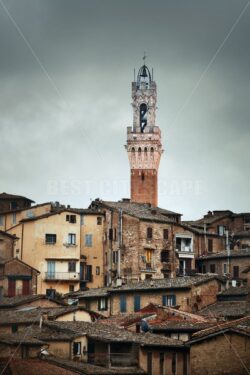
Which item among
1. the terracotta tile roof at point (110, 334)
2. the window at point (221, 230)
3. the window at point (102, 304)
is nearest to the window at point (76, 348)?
the terracotta tile roof at point (110, 334)

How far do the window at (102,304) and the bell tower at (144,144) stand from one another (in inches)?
2095

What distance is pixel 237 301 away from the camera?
249ft

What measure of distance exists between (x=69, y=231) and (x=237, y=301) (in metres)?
25.9

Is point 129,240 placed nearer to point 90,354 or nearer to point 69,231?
point 69,231

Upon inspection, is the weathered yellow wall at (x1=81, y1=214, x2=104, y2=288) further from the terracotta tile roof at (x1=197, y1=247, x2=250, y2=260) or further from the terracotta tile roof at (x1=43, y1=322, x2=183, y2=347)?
the terracotta tile roof at (x1=43, y1=322, x2=183, y2=347)

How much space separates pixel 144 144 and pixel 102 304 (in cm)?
5995

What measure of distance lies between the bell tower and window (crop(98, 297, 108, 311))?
53.2m

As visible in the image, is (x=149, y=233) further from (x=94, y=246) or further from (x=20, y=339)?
(x=20, y=339)

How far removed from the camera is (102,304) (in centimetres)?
8025

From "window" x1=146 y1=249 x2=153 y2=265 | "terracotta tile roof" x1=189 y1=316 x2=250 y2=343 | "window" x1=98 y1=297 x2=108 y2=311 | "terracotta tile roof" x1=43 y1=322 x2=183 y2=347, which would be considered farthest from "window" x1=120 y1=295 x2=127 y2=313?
"terracotta tile roof" x1=189 y1=316 x2=250 y2=343

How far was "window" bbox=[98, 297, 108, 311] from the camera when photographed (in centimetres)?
7988

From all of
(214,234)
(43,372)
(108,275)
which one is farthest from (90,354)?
(214,234)

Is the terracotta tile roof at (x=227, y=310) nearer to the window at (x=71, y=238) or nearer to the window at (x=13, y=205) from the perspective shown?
the window at (x=71, y=238)

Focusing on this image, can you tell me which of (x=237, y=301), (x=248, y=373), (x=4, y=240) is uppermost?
(x=4, y=240)
